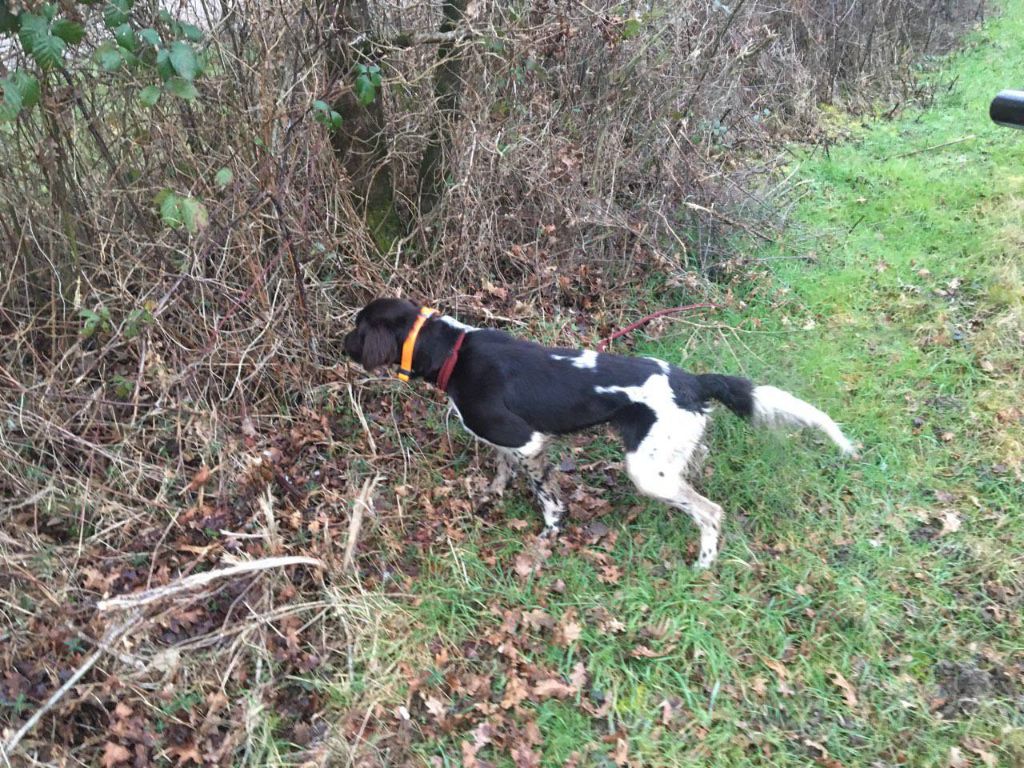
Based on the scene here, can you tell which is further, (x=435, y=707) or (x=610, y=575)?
(x=610, y=575)

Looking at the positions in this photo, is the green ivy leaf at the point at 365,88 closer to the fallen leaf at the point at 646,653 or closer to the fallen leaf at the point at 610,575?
the fallen leaf at the point at 610,575

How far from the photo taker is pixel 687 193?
565cm

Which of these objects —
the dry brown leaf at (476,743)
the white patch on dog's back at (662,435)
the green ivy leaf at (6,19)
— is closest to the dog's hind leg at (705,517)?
the white patch on dog's back at (662,435)

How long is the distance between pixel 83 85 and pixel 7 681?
8.84ft

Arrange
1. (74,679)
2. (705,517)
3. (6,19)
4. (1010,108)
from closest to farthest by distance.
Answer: (1010,108) < (6,19) < (74,679) < (705,517)

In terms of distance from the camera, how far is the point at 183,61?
2.49 metres

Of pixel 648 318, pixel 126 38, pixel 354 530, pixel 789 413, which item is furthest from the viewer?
pixel 648 318

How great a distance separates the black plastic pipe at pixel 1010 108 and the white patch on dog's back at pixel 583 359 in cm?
197

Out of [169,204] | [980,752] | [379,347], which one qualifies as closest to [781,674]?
[980,752]

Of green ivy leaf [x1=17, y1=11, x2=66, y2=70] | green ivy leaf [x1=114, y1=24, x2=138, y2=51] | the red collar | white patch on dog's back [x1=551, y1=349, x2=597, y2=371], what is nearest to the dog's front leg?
the red collar

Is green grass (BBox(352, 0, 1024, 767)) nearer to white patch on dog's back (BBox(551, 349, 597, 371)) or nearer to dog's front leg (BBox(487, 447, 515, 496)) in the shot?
dog's front leg (BBox(487, 447, 515, 496))

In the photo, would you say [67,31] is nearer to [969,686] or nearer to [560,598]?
[560,598]

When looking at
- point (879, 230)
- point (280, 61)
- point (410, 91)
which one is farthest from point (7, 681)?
point (879, 230)

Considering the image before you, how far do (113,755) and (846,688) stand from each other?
2798mm
